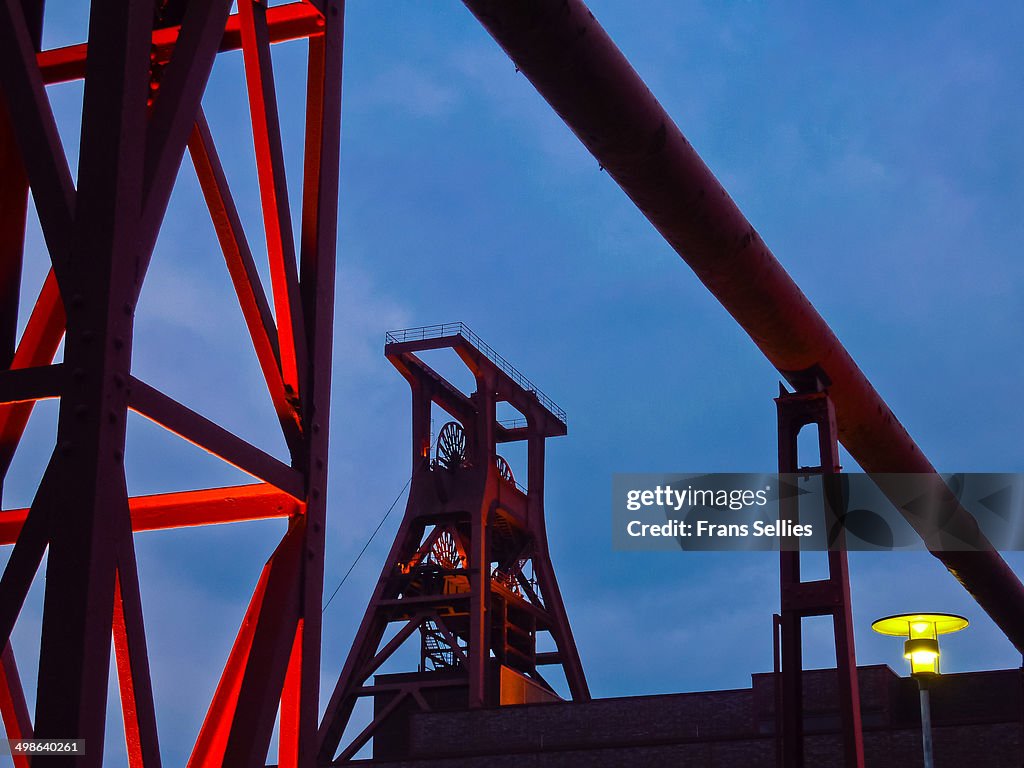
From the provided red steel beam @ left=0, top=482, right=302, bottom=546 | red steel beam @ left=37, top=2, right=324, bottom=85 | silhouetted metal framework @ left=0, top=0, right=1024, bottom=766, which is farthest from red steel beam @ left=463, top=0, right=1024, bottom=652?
red steel beam @ left=0, top=482, right=302, bottom=546

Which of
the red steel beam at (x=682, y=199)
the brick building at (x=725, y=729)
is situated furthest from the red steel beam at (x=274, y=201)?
the brick building at (x=725, y=729)

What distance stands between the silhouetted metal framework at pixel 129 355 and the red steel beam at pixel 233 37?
0.01 meters

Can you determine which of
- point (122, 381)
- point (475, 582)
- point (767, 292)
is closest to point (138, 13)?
point (122, 381)

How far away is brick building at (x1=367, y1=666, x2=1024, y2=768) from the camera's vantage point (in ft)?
83.7

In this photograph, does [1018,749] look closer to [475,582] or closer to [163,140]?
[475,582]

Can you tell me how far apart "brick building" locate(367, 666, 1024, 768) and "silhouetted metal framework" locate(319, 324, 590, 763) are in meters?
3.49

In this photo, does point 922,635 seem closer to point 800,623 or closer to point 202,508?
point 800,623

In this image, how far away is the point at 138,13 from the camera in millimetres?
4668

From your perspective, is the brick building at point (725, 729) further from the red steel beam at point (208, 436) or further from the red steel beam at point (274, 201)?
the red steel beam at point (208, 436)

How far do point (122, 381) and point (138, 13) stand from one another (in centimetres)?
131

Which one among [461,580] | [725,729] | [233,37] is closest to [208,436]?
[233,37]

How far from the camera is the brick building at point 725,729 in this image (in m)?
25.5

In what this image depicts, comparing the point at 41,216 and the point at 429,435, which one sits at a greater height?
the point at 429,435
